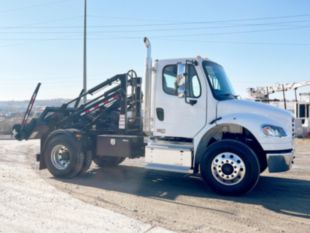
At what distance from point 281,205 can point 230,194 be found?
978 millimetres

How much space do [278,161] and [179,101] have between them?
2.40 metres

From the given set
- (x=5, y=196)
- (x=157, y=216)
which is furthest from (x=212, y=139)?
(x=5, y=196)

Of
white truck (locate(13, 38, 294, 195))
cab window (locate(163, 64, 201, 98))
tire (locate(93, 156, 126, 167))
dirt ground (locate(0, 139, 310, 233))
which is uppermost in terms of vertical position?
cab window (locate(163, 64, 201, 98))

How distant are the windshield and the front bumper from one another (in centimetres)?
160

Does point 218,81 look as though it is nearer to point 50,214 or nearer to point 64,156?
point 64,156

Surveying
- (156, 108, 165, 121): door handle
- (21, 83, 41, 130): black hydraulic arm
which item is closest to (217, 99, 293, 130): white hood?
(156, 108, 165, 121): door handle

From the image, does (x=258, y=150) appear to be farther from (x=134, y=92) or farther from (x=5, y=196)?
(x=5, y=196)

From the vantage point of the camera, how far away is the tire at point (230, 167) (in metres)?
6.59

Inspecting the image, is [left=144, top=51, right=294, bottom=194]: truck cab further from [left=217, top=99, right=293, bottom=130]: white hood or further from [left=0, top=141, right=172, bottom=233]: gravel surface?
[left=0, top=141, right=172, bottom=233]: gravel surface

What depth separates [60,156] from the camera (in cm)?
857

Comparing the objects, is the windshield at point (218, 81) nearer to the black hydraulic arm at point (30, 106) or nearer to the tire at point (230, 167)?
the tire at point (230, 167)

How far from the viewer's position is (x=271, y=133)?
6699 mm

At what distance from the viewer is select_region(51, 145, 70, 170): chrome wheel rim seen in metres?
8.50

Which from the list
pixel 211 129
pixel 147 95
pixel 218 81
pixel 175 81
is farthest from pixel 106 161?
pixel 218 81
